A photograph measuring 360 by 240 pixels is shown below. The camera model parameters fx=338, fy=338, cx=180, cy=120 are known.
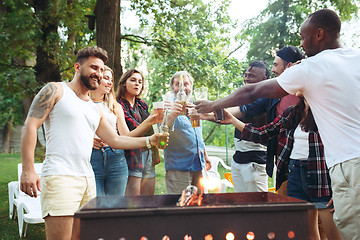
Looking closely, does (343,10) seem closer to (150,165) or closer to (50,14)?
(50,14)

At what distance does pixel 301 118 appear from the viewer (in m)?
3.01

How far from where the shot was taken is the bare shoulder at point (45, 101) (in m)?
2.70

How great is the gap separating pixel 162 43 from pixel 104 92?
725 centimetres

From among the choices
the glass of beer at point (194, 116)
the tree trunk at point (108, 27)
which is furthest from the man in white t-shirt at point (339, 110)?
the tree trunk at point (108, 27)

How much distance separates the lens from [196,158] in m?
4.25

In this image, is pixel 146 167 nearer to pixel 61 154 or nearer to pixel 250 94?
pixel 61 154

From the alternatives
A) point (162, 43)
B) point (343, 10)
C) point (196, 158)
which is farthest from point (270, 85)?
point (343, 10)

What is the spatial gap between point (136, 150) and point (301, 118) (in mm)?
2102

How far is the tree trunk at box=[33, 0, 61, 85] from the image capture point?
31.9 feet

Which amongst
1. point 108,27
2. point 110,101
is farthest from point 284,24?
point 110,101

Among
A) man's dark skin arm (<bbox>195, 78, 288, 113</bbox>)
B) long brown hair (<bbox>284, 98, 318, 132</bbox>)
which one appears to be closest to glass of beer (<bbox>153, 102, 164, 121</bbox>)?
man's dark skin arm (<bbox>195, 78, 288, 113</bbox>)

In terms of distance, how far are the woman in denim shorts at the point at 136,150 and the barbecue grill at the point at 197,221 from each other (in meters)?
2.36

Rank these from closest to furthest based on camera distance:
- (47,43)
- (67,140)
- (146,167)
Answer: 1. (67,140)
2. (146,167)
3. (47,43)

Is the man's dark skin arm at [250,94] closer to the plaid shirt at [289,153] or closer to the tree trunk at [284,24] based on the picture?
the plaid shirt at [289,153]
